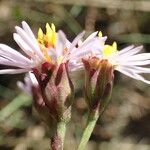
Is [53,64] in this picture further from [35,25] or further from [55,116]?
[35,25]

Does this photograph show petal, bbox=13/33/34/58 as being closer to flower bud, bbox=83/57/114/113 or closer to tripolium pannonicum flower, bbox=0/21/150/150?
tripolium pannonicum flower, bbox=0/21/150/150

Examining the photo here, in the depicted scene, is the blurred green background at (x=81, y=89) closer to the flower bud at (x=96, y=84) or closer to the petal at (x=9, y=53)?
the flower bud at (x=96, y=84)

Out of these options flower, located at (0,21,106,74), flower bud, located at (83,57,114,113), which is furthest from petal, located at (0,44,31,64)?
flower bud, located at (83,57,114,113)

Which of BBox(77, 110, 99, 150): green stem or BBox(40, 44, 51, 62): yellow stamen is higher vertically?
BBox(40, 44, 51, 62): yellow stamen

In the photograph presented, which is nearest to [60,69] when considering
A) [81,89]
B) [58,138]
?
[58,138]

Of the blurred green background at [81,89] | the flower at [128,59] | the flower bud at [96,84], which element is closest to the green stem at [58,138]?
the flower bud at [96,84]

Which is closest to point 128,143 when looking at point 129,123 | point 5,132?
point 129,123
